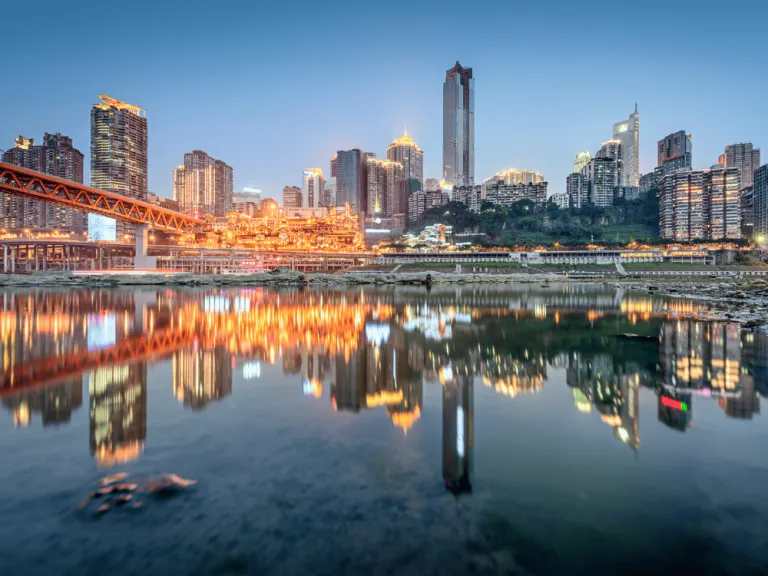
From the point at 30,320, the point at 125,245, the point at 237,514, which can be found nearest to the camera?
the point at 237,514

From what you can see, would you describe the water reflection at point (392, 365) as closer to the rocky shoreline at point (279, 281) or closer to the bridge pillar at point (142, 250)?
the rocky shoreline at point (279, 281)

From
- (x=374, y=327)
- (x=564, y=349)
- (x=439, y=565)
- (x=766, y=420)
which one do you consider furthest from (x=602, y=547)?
(x=374, y=327)

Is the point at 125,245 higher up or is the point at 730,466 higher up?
the point at 125,245

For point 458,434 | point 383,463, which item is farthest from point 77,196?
point 383,463

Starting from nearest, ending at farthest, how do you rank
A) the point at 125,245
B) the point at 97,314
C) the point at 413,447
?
the point at 413,447 < the point at 97,314 < the point at 125,245

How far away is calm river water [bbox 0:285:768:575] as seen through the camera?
4.83 metres

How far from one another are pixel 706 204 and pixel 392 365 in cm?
22882

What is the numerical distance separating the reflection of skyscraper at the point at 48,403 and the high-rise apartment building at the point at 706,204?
725 feet

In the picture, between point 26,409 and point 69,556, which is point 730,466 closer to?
point 69,556

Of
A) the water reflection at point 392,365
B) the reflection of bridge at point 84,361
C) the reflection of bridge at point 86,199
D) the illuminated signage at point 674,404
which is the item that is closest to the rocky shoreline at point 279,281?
the reflection of bridge at point 86,199

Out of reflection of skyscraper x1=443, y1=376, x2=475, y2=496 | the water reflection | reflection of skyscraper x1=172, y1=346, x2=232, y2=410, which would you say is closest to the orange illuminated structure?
the water reflection

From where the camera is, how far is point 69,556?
4.72m

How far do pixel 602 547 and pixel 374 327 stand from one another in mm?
19832

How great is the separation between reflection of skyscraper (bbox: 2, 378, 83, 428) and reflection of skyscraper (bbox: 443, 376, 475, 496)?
796cm
